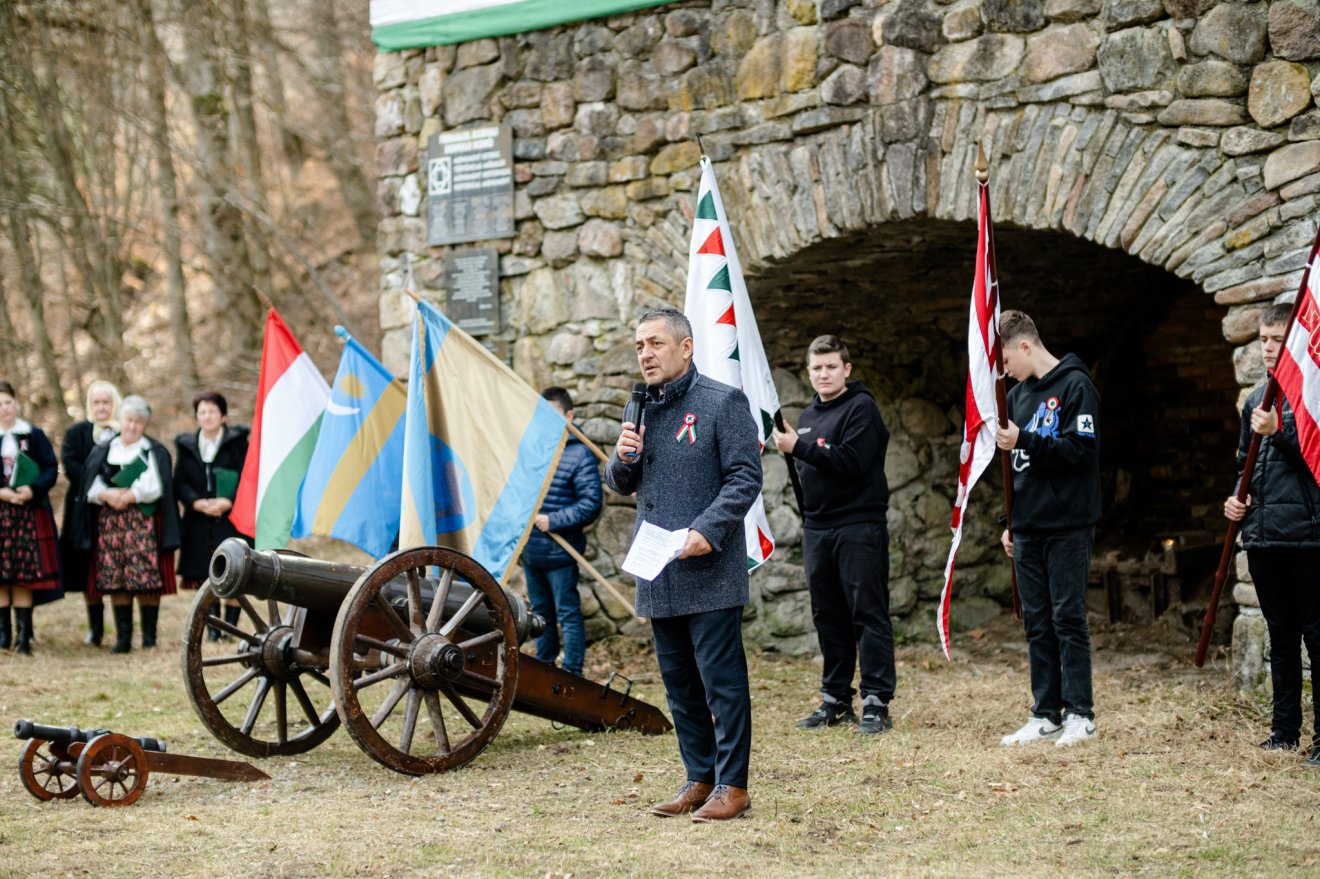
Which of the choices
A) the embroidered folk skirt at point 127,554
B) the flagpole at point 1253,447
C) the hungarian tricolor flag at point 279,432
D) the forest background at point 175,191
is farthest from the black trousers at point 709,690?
the forest background at point 175,191

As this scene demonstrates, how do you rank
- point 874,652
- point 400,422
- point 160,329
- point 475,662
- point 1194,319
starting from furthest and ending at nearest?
point 160,329 → point 1194,319 → point 400,422 → point 874,652 → point 475,662

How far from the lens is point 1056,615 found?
206 inches

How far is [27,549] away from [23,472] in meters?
0.45

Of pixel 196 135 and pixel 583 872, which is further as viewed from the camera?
pixel 196 135

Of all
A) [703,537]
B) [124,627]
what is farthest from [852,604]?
[124,627]

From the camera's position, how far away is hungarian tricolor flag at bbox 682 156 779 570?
5844 mm

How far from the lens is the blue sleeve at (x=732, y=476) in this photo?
4.11 m

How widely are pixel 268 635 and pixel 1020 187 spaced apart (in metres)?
3.85

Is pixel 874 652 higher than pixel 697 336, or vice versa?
pixel 697 336

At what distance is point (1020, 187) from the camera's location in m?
6.50

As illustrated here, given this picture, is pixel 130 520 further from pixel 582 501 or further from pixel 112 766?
pixel 112 766

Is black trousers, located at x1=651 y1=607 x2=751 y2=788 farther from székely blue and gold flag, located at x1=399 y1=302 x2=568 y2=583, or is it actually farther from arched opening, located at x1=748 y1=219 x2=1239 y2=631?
arched opening, located at x1=748 y1=219 x2=1239 y2=631

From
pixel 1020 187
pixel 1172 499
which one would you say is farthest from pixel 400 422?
pixel 1172 499

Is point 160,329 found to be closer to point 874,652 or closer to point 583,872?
point 874,652
